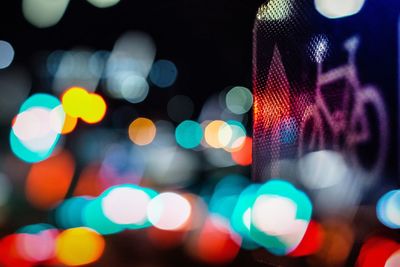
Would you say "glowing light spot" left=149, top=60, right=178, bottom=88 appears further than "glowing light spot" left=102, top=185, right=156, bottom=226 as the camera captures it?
Yes

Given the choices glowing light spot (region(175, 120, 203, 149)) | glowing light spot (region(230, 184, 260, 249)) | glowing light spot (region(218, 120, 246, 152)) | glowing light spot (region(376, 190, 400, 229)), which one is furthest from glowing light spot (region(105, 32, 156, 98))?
glowing light spot (region(376, 190, 400, 229))

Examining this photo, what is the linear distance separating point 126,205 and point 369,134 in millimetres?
13544

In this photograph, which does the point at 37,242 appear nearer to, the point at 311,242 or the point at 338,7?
the point at 311,242

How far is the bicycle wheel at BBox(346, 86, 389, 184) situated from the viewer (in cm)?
172

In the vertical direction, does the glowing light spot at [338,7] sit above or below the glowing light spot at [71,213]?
above

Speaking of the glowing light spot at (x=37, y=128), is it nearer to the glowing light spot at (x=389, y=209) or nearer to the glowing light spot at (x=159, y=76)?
the glowing light spot at (x=159, y=76)

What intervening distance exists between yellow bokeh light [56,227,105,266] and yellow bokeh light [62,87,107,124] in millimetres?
11225

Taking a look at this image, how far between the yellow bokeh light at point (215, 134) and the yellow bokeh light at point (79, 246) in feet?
67.0

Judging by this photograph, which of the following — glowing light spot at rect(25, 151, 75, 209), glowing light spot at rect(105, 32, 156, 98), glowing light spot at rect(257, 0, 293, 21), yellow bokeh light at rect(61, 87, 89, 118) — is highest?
glowing light spot at rect(257, 0, 293, 21)

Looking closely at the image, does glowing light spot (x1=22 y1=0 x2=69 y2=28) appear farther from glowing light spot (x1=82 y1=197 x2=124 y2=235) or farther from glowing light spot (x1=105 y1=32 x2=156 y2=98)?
glowing light spot (x1=105 y1=32 x2=156 y2=98)

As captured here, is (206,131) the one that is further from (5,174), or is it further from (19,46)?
(19,46)

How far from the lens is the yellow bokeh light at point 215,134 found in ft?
104

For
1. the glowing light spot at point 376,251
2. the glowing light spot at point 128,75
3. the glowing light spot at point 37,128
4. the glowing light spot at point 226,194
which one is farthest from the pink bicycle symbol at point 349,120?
the glowing light spot at point 37,128

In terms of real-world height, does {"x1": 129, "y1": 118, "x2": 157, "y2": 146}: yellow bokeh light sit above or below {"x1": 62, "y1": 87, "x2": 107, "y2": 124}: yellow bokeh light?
below
